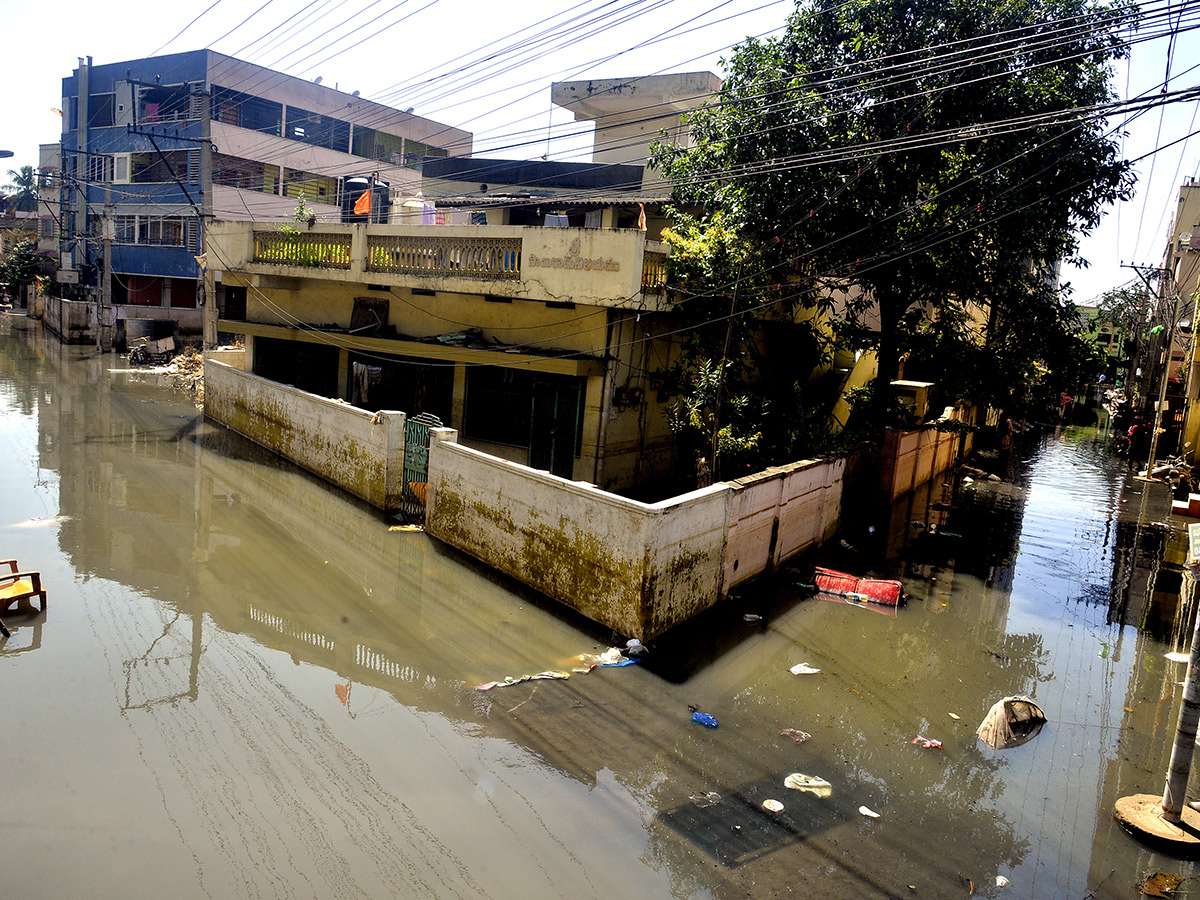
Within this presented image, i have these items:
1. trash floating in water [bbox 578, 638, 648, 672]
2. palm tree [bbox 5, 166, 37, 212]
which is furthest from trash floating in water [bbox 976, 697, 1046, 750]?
palm tree [bbox 5, 166, 37, 212]

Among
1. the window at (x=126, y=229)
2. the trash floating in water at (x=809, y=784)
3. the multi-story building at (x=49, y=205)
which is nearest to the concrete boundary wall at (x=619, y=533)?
the trash floating in water at (x=809, y=784)

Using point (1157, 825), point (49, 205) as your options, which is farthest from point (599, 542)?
point (49, 205)

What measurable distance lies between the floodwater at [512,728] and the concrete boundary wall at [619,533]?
0.37 meters

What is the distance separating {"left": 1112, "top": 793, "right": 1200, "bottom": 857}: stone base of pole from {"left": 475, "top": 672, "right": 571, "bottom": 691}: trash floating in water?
4855 mm

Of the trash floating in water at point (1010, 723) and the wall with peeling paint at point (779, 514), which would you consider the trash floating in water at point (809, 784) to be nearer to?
the trash floating in water at point (1010, 723)

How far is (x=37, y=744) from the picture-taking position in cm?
629

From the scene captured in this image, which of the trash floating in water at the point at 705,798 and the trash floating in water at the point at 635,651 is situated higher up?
the trash floating in water at the point at 635,651

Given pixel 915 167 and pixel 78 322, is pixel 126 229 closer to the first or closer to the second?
pixel 78 322

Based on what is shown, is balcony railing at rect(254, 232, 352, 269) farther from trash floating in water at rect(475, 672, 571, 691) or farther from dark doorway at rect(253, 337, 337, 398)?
trash floating in water at rect(475, 672, 571, 691)

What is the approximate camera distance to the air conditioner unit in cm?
1855

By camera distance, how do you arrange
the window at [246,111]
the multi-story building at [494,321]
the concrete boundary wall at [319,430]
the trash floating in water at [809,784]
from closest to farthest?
the trash floating in water at [809,784] < the multi-story building at [494,321] < the concrete boundary wall at [319,430] < the window at [246,111]

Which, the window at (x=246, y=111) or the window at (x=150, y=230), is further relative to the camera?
the window at (x=150, y=230)

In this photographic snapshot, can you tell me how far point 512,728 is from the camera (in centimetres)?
695

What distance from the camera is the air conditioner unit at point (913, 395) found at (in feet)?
60.8
